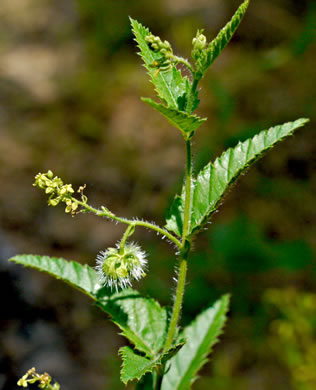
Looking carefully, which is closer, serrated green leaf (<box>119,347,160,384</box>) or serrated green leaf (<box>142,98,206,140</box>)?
serrated green leaf (<box>142,98,206,140</box>)

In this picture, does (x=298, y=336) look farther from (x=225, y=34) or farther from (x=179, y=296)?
(x=225, y=34)

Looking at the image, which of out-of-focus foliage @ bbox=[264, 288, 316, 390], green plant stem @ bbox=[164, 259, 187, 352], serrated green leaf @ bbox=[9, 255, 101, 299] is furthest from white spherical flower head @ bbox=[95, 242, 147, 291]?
out-of-focus foliage @ bbox=[264, 288, 316, 390]

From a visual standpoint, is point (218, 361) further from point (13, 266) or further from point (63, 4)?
point (63, 4)

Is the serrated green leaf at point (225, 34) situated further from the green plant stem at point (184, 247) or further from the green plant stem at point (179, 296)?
the green plant stem at point (179, 296)

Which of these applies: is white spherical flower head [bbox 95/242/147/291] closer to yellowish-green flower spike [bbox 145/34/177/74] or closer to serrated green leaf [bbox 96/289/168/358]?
serrated green leaf [bbox 96/289/168/358]

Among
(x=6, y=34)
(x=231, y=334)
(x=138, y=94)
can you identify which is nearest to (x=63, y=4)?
(x=6, y=34)

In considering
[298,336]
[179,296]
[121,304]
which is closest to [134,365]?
[179,296]
